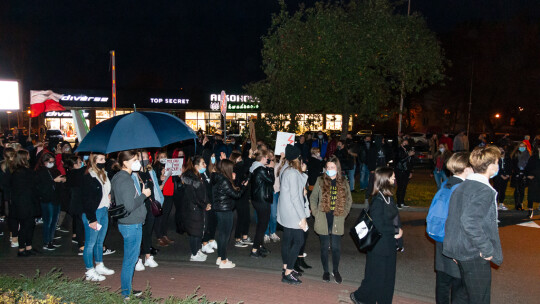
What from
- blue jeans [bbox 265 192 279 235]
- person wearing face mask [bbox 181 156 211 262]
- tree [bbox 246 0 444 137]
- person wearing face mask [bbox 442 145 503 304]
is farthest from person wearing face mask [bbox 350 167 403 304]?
tree [bbox 246 0 444 137]

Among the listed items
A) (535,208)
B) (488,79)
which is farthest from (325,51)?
(488,79)

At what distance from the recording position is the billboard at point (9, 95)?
21203mm

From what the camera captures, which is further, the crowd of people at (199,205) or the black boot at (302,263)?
the black boot at (302,263)

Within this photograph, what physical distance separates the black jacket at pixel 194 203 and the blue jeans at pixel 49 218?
2.93 m

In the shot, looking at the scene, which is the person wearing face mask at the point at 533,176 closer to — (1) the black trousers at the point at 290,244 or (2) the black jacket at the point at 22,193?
(1) the black trousers at the point at 290,244

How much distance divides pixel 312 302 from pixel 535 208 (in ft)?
32.6

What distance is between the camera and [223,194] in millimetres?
7137

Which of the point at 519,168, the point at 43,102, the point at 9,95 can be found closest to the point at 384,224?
the point at 519,168

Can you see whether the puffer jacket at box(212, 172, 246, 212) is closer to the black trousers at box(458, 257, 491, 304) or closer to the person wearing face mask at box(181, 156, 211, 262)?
the person wearing face mask at box(181, 156, 211, 262)

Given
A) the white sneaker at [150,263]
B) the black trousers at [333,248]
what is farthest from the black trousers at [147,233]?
the black trousers at [333,248]

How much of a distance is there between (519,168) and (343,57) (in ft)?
21.4

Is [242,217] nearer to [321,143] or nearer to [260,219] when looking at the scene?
[260,219]

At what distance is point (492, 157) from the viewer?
4.27 m

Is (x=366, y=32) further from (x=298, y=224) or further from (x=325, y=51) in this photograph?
(x=298, y=224)
